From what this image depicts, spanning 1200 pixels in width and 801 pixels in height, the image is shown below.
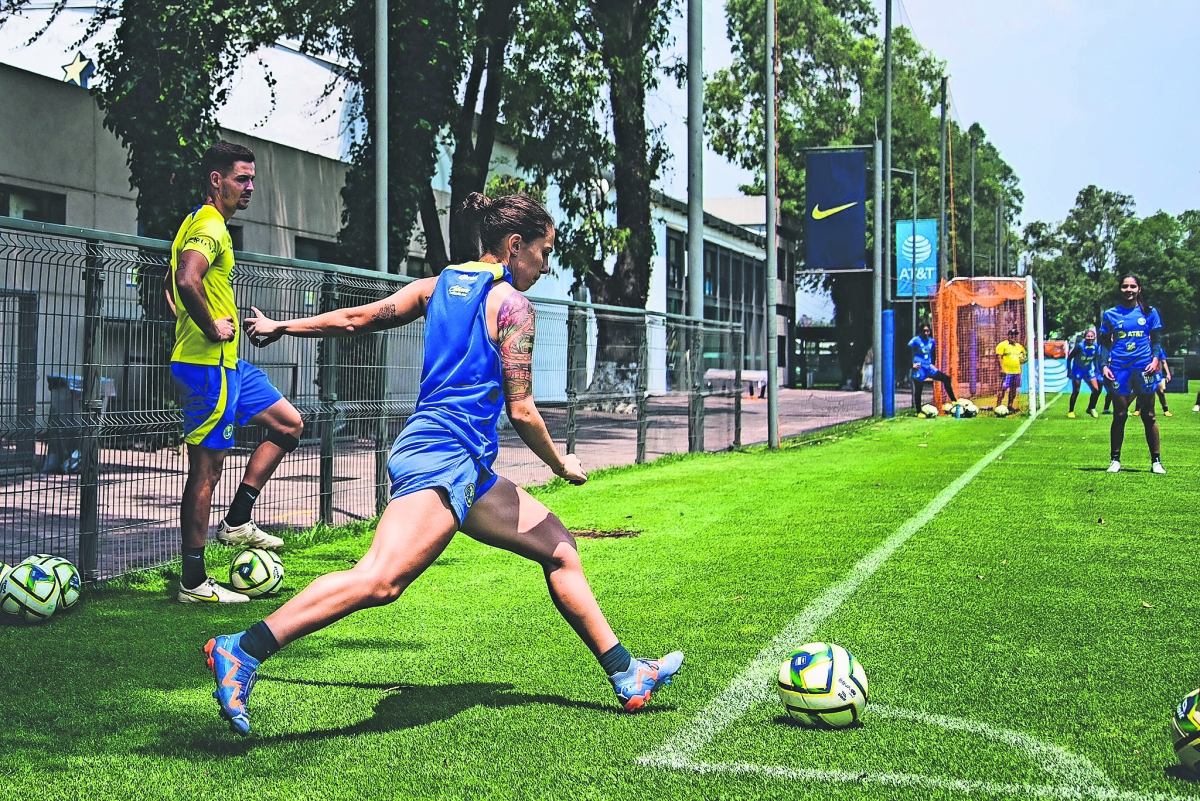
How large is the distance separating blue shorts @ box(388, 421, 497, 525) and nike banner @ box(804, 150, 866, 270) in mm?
21543

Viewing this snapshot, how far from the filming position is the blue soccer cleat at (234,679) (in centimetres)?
392

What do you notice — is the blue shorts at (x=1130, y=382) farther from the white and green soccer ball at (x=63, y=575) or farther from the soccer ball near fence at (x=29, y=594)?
the soccer ball near fence at (x=29, y=594)

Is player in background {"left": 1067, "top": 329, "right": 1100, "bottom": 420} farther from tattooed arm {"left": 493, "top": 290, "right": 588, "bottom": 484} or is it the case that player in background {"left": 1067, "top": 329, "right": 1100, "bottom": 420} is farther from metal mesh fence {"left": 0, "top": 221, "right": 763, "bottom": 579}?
tattooed arm {"left": 493, "top": 290, "right": 588, "bottom": 484}

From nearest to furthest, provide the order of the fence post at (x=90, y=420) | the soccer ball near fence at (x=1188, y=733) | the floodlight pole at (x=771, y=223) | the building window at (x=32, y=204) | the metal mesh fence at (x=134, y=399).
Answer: the soccer ball near fence at (x=1188, y=733), the metal mesh fence at (x=134, y=399), the fence post at (x=90, y=420), the building window at (x=32, y=204), the floodlight pole at (x=771, y=223)

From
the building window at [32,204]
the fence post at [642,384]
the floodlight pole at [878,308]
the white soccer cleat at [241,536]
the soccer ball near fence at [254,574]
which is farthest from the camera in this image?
the floodlight pole at [878,308]

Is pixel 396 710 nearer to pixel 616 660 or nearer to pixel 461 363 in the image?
pixel 616 660

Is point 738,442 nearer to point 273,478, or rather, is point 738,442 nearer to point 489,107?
point 489,107

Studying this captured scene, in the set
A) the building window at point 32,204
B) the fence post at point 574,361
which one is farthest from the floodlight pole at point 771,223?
the building window at point 32,204

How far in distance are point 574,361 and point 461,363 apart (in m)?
8.94

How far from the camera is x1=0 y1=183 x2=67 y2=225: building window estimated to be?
16406 mm

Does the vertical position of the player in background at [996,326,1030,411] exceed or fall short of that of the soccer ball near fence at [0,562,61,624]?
it exceeds it

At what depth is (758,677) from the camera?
4965 millimetres

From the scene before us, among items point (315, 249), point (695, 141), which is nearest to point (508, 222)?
point (695, 141)

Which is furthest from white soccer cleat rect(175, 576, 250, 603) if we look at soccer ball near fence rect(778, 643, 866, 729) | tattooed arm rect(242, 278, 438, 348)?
soccer ball near fence rect(778, 643, 866, 729)
